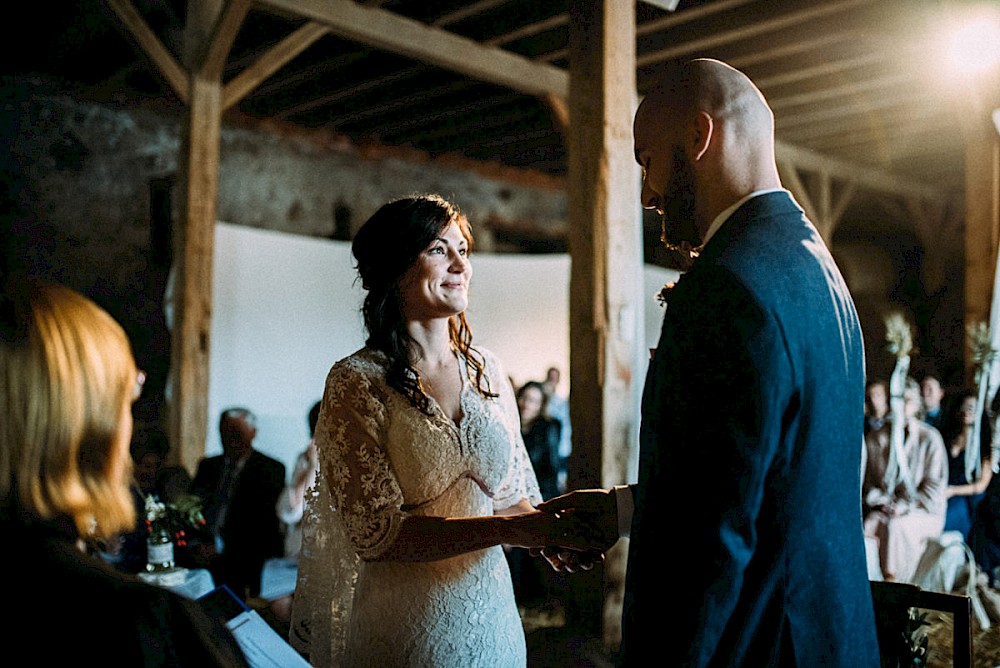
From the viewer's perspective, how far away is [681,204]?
138cm

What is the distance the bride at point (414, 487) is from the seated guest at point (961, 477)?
4315mm

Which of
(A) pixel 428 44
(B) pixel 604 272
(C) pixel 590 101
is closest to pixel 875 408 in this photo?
(B) pixel 604 272

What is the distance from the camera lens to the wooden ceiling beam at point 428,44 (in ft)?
15.4

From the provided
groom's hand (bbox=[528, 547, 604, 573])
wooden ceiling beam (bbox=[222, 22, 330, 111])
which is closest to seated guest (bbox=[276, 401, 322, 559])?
wooden ceiling beam (bbox=[222, 22, 330, 111])

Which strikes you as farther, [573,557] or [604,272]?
[604,272]

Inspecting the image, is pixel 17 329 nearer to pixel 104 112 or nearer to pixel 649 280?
pixel 104 112

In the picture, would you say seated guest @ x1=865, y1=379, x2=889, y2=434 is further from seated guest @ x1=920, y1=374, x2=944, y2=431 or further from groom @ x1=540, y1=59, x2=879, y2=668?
groom @ x1=540, y1=59, x2=879, y2=668

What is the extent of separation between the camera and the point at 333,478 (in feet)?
5.83

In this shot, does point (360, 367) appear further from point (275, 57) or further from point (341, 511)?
point (275, 57)

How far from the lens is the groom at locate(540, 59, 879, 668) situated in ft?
3.66

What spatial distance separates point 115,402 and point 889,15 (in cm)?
409

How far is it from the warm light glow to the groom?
313 cm

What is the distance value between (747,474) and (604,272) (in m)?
2.48

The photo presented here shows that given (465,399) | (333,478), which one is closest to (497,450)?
(465,399)
